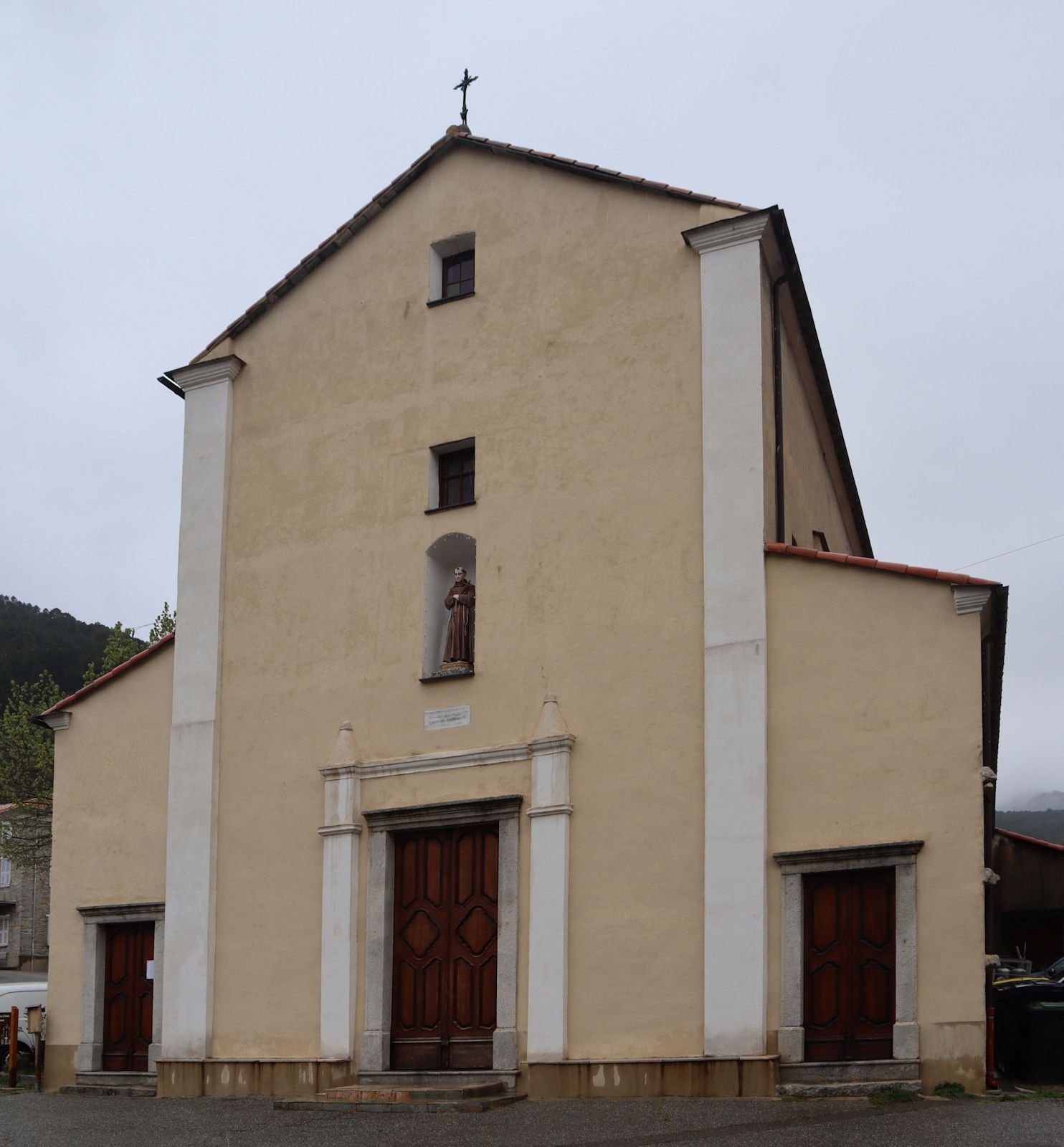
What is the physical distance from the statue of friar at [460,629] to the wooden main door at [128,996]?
5674mm

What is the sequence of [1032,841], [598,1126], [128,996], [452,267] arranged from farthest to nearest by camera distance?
1. [1032,841]
2. [452,267]
3. [128,996]
4. [598,1126]

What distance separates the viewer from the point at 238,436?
858 inches

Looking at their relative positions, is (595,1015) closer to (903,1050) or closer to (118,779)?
(903,1050)

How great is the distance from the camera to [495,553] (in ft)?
62.8

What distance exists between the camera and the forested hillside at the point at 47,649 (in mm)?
62500

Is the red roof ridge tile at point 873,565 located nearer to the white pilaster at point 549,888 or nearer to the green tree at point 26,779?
the white pilaster at point 549,888

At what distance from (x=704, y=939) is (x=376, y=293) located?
9.87 metres

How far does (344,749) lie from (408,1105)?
485cm

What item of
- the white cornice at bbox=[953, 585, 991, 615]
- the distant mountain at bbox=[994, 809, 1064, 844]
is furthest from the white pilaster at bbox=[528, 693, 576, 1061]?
the distant mountain at bbox=[994, 809, 1064, 844]

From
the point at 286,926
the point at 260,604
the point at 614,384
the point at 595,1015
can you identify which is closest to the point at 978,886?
the point at 595,1015

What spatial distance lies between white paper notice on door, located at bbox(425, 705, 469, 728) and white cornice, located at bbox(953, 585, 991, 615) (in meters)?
6.03

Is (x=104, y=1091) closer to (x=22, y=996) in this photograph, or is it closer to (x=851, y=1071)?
(x=22, y=996)

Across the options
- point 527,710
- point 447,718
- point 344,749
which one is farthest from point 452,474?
point 344,749

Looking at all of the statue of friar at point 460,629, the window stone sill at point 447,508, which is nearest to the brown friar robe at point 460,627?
the statue of friar at point 460,629
